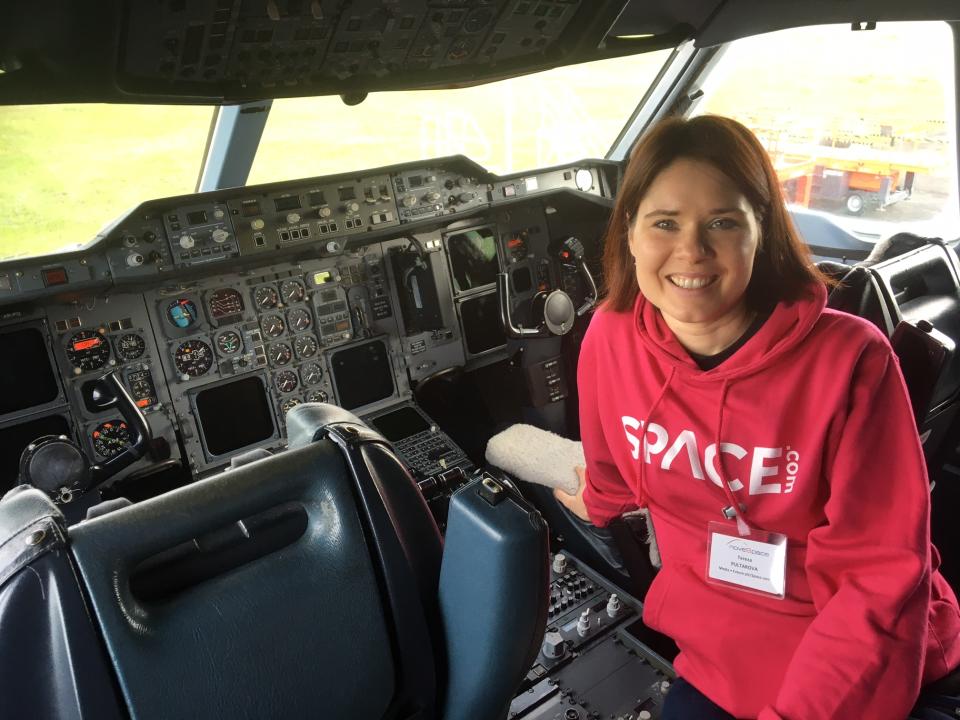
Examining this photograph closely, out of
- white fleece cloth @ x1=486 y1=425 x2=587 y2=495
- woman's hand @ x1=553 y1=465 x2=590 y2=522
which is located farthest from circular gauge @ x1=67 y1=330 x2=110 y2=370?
woman's hand @ x1=553 y1=465 x2=590 y2=522

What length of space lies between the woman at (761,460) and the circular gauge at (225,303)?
6.50 feet

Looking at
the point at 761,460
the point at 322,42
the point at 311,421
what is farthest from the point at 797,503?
the point at 322,42

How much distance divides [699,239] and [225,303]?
7.22 ft

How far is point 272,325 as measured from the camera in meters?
3.01

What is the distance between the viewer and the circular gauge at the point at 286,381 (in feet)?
9.97

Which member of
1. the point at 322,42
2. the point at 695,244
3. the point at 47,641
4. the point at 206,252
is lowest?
the point at 47,641

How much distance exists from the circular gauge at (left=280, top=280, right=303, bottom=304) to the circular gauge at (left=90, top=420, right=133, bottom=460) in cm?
79

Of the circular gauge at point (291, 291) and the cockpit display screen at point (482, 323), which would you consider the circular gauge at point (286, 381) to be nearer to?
the circular gauge at point (291, 291)

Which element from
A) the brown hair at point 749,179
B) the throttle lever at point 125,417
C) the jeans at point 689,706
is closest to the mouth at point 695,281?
the brown hair at point 749,179

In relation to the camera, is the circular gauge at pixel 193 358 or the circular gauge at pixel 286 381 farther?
the circular gauge at pixel 286 381

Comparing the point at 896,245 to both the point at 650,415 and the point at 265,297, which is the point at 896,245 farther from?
the point at 265,297

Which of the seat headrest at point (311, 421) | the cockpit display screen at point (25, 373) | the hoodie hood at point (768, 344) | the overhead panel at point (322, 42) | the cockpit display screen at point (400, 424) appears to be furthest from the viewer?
the cockpit display screen at point (400, 424)

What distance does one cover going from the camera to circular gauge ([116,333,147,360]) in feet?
8.77

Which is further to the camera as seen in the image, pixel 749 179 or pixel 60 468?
pixel 60 468
